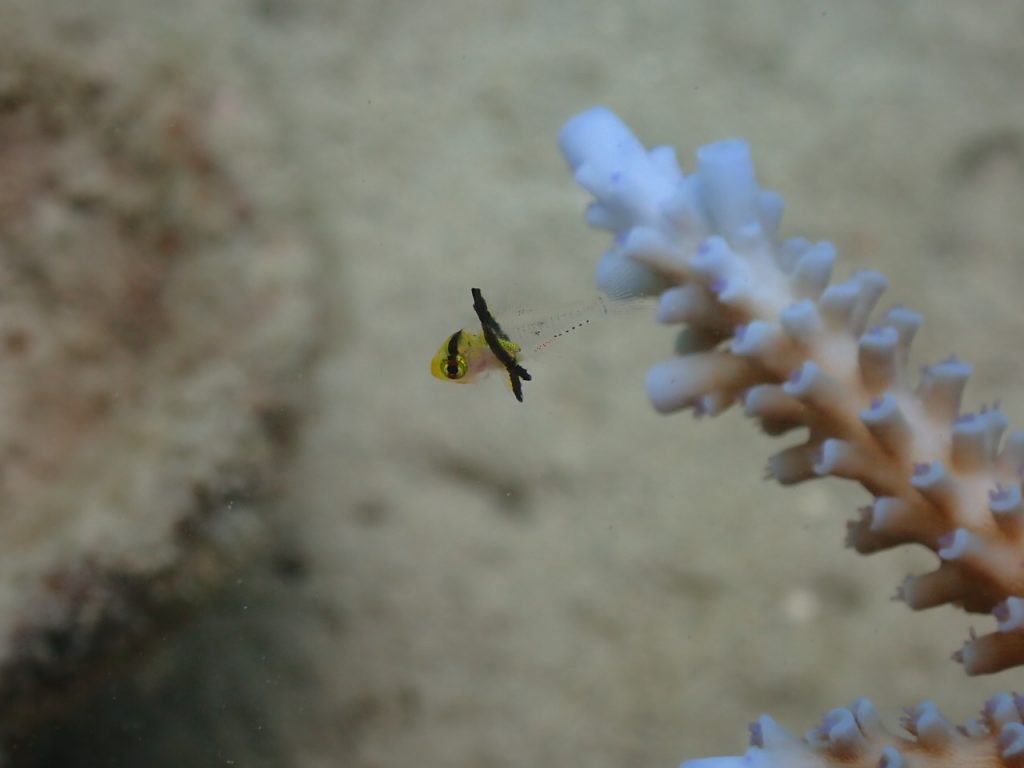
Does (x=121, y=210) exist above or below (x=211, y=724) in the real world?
above

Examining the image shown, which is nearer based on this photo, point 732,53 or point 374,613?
point 374,613

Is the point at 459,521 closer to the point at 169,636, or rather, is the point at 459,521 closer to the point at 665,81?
the point at 169,636

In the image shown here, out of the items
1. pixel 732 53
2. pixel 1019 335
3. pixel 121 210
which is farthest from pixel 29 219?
pixel 1019 335

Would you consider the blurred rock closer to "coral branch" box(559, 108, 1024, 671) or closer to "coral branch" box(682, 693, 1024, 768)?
"coral branch" box(559, 108, 1024, 671)

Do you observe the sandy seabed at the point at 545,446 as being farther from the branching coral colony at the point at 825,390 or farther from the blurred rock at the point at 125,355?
the branching coral colony at the point at 825,390

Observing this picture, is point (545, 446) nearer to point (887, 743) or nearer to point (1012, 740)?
point (887, 743)

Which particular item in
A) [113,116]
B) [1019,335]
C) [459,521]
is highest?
[113,116]

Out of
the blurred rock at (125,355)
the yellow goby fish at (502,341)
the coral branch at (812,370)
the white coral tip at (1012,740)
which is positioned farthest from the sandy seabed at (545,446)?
the white coral tip at (1012,740)
